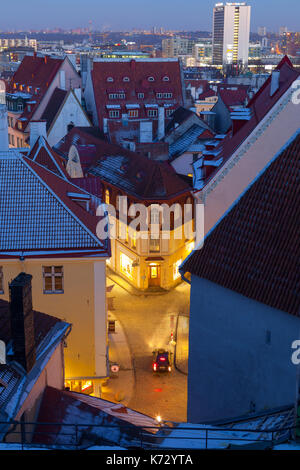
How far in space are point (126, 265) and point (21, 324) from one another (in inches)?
1120

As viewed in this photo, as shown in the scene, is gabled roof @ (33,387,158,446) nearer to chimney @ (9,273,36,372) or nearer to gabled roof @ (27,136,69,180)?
chimney @ (9,273,36,372)

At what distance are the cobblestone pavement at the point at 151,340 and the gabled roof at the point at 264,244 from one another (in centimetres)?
1034

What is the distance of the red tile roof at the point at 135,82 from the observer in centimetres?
6712

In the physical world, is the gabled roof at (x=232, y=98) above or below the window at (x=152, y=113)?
above

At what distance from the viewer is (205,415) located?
23016 mm

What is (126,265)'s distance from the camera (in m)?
44.4

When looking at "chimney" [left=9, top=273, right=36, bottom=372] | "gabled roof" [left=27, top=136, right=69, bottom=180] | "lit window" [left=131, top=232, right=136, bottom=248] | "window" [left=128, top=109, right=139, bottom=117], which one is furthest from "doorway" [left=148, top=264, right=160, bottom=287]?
"window" [left=128, top=109, right=139, bottom=117]

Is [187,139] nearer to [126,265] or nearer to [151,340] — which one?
[126,265]

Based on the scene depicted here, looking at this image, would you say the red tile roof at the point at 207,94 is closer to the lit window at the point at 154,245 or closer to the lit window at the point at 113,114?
the lit window at the point at 113,114

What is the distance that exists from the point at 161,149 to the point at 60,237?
25.4 m

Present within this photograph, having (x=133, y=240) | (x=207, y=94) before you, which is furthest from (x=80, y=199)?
(x=207, y=94)

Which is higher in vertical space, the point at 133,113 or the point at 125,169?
the point at 133,113

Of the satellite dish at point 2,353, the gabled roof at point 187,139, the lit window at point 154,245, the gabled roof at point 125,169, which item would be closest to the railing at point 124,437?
the satellite dish at point 2,353
